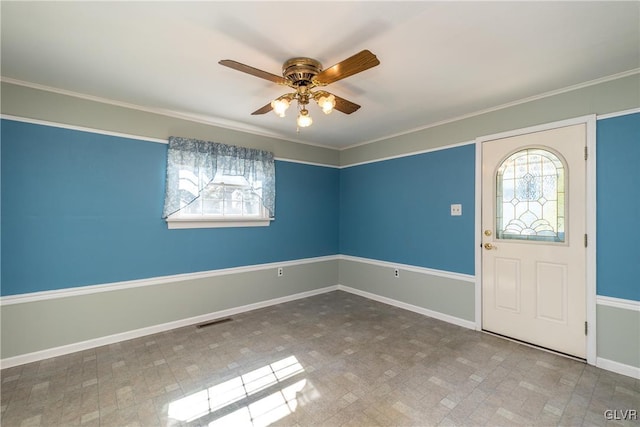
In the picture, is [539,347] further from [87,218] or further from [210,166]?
[87,218]

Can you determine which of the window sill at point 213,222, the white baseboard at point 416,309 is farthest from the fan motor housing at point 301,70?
the white baseboard at point 416,309

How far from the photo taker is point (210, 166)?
3594mm

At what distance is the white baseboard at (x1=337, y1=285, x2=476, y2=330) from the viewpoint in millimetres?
3425

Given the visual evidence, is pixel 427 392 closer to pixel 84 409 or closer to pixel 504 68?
pixel 84 409

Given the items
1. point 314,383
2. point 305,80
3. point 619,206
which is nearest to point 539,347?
point 619,206

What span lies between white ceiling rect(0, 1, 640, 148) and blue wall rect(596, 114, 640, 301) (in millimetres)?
534

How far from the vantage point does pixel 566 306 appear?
2715 mm

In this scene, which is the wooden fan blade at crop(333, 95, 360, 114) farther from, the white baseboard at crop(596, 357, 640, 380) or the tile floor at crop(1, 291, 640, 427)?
the white baseboard at crop(596, 357, 640, 380)

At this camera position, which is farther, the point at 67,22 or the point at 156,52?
the point at 156,52

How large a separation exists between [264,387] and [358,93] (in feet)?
9.07

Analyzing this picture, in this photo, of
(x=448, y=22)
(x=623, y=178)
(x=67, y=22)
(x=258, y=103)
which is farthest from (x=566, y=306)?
(x=67, y=22)

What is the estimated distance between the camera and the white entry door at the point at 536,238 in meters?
2.65

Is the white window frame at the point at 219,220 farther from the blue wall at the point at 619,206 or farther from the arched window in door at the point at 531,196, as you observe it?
the blue wall at the point at 619,206

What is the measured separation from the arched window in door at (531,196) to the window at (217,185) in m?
2.95
